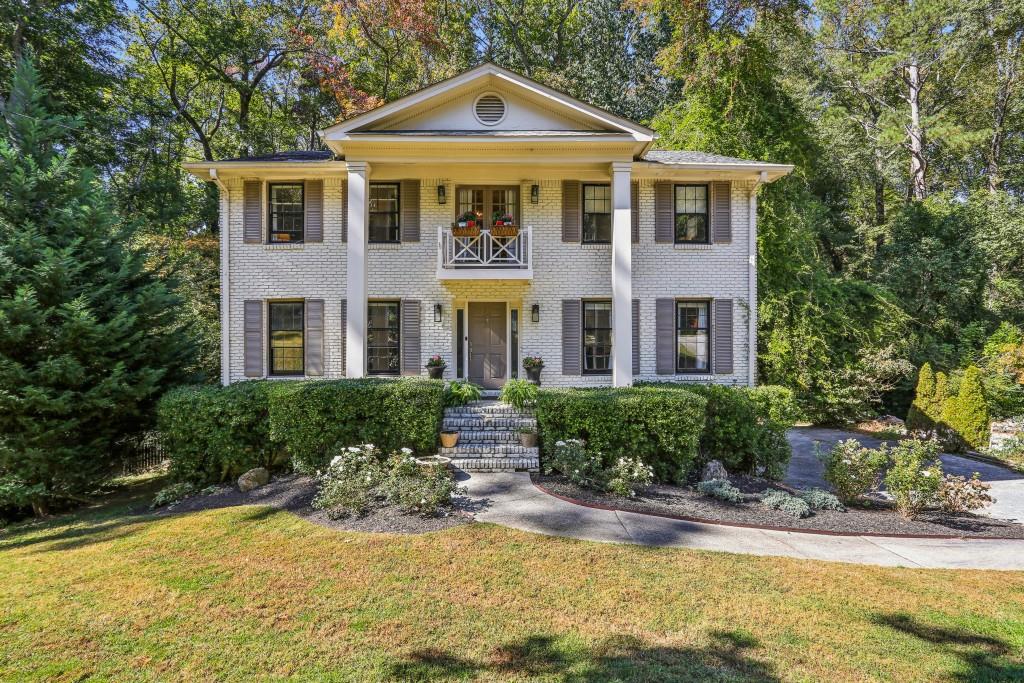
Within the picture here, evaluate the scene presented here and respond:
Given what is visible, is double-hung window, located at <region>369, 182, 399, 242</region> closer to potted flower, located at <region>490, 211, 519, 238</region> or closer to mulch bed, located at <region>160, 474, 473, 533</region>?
potted flower, located at <region>490, 211, 519, 238</region>

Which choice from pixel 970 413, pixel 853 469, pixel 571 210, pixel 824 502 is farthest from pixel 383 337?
pixel 970 413

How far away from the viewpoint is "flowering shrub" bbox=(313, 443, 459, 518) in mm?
6543

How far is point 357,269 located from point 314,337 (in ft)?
8.17

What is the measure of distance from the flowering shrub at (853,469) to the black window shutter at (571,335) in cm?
571

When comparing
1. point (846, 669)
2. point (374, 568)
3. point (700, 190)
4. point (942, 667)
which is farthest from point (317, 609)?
point (700, 190)

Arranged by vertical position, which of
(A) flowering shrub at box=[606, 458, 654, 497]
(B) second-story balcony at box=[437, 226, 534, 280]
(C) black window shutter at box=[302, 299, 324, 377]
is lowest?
(A) flowering shrub at box=[606, 458, 654, 497]

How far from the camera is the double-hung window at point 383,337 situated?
39.8 feet

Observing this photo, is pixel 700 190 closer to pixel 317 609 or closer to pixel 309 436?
pixel 309 436

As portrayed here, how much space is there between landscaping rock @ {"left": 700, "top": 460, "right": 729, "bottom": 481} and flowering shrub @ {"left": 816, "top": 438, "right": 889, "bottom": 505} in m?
1.61

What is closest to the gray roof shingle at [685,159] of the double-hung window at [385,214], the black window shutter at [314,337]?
the double-hung window at [385,214]

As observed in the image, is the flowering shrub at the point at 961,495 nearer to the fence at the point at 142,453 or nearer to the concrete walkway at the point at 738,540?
the concrete walkway at the point at 738,540

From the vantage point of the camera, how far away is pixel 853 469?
741cm

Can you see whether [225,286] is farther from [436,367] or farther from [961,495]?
[961,495]

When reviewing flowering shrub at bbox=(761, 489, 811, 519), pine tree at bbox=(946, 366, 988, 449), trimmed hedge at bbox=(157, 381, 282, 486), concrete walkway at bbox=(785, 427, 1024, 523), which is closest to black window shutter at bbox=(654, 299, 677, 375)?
concrete walkway at bbox=(785, 427, 1024, 523)
